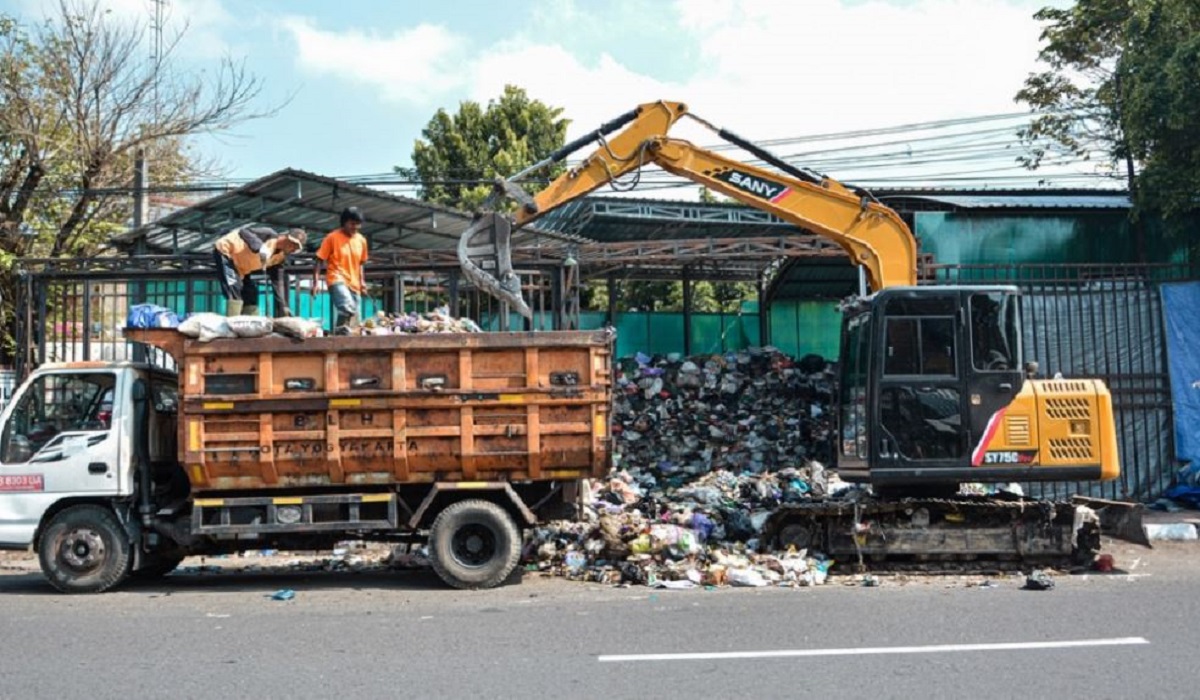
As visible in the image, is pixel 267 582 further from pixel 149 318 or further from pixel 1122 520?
pixel 1122 520

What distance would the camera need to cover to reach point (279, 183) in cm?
1788

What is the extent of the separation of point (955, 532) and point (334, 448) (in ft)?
18.8

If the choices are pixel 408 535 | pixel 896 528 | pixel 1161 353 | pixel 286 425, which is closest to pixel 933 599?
pixel 896 528

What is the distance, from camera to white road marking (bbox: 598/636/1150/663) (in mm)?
6557

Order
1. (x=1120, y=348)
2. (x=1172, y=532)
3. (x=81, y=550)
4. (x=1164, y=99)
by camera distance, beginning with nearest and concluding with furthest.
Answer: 1. (x=81, y=550)
2. (x=1172, y=532)
3. (x=1164, y=99)
4. (x=1120, y=348)

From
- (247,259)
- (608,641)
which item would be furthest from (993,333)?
(247,259)

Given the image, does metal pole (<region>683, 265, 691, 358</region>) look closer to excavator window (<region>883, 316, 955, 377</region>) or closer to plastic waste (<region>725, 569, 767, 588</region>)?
excavator window (<region>883, 316, 955, 377</region>)

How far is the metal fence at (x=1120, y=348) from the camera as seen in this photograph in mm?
14508

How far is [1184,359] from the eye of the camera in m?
14.6

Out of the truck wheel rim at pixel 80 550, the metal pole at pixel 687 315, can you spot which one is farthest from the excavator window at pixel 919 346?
the metal pole at pixel 687 315

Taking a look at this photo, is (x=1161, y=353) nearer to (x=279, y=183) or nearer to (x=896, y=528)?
(x=896, y=528)

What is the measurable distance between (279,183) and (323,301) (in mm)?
2495

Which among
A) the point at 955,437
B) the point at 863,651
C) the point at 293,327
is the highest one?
the point at 293,327

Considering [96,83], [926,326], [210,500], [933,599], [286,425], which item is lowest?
[933,599]
